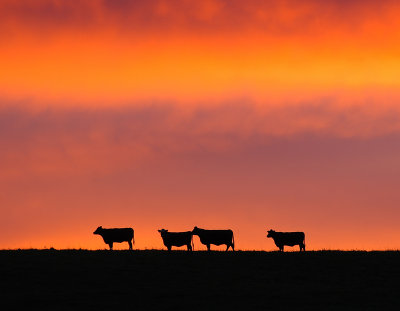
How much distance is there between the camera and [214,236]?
53.9 meters

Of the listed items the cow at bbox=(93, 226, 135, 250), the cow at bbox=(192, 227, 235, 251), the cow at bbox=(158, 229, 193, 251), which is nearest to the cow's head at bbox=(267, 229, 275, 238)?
the cow at bbox=(192, 227, 235, 251)

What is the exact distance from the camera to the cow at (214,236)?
2117 inches

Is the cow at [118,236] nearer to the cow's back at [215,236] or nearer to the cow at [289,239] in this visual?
the cow's back at [215,236]

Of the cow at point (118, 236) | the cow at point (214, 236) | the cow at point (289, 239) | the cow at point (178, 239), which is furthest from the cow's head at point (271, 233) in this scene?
the cow at point (118, 236)

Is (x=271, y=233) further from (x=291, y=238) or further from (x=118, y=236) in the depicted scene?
(x=118, y=236)
